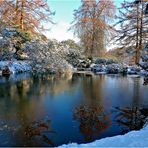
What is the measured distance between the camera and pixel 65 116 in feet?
20.9

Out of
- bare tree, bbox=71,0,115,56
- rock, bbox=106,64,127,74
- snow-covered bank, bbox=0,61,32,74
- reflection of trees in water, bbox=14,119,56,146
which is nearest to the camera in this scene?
reflection of trees in water, bbox=14,119,56,146

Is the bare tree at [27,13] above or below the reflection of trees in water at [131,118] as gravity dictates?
above

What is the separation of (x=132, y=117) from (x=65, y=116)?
5.86ft

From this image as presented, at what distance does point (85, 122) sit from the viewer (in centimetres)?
591

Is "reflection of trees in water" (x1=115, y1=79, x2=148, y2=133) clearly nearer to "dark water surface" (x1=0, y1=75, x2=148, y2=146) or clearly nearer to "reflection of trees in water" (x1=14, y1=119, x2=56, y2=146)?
"dark water surface" (x1=0, y1=75, x2=148, y2=146)

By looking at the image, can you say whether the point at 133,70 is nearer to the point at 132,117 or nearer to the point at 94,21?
the point at 94,21

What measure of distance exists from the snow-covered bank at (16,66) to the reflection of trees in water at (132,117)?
11.8m

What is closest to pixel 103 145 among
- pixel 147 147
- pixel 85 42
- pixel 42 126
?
pixel 147 147

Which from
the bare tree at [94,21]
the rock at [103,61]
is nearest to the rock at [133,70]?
the rock at [103,61]

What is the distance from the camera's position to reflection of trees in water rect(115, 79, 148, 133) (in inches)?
225

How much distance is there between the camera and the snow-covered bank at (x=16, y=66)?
17.5 metres

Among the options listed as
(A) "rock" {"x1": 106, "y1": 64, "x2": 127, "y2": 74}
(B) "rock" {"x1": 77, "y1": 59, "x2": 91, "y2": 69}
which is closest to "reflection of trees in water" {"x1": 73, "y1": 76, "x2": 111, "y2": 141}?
(A) "rock" {"x1": 106, "y1": 64, "x2": 127, "y2": 74}

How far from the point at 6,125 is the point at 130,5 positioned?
20216 millimetres

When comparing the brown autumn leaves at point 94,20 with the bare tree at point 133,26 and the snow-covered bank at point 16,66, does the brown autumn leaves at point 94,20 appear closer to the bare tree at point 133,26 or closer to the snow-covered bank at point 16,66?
the bare tree at point 133,26
